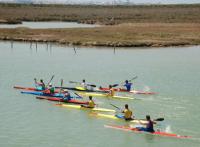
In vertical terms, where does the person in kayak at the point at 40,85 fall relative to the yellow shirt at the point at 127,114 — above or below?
above

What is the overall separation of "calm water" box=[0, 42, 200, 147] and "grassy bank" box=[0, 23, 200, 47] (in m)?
5.12

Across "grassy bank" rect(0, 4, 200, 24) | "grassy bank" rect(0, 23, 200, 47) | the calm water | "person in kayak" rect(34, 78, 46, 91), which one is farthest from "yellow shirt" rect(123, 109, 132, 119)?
"grassy bank" rect(0, 4, 200, 24)

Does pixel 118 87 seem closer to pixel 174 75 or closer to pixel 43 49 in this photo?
pixel 174 75

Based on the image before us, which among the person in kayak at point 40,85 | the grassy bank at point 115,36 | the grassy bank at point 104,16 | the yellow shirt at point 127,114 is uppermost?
the grassy bank at point 104,16

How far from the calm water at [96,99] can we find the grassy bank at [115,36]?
5.12 m

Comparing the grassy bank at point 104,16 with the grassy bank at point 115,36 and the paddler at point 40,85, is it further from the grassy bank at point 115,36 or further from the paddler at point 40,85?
the paddler at point 40,85

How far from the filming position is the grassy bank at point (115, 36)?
6675 cm

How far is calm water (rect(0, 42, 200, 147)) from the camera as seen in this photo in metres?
26.0

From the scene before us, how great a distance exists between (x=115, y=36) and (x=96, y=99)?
129 ft

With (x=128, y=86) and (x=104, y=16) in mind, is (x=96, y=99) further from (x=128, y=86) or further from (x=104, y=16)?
(x=104, y=16)

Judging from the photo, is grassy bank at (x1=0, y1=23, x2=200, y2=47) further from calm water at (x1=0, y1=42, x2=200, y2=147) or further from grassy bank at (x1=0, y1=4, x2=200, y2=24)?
grassy bank at (x1=0, y1=4, x2=200, y2=24)

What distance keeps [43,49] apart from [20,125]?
34.8 m

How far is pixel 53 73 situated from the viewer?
4406 cm

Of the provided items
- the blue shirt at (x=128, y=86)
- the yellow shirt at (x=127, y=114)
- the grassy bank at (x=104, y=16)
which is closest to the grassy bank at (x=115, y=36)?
the grassy bank at (x=104, y=16)
